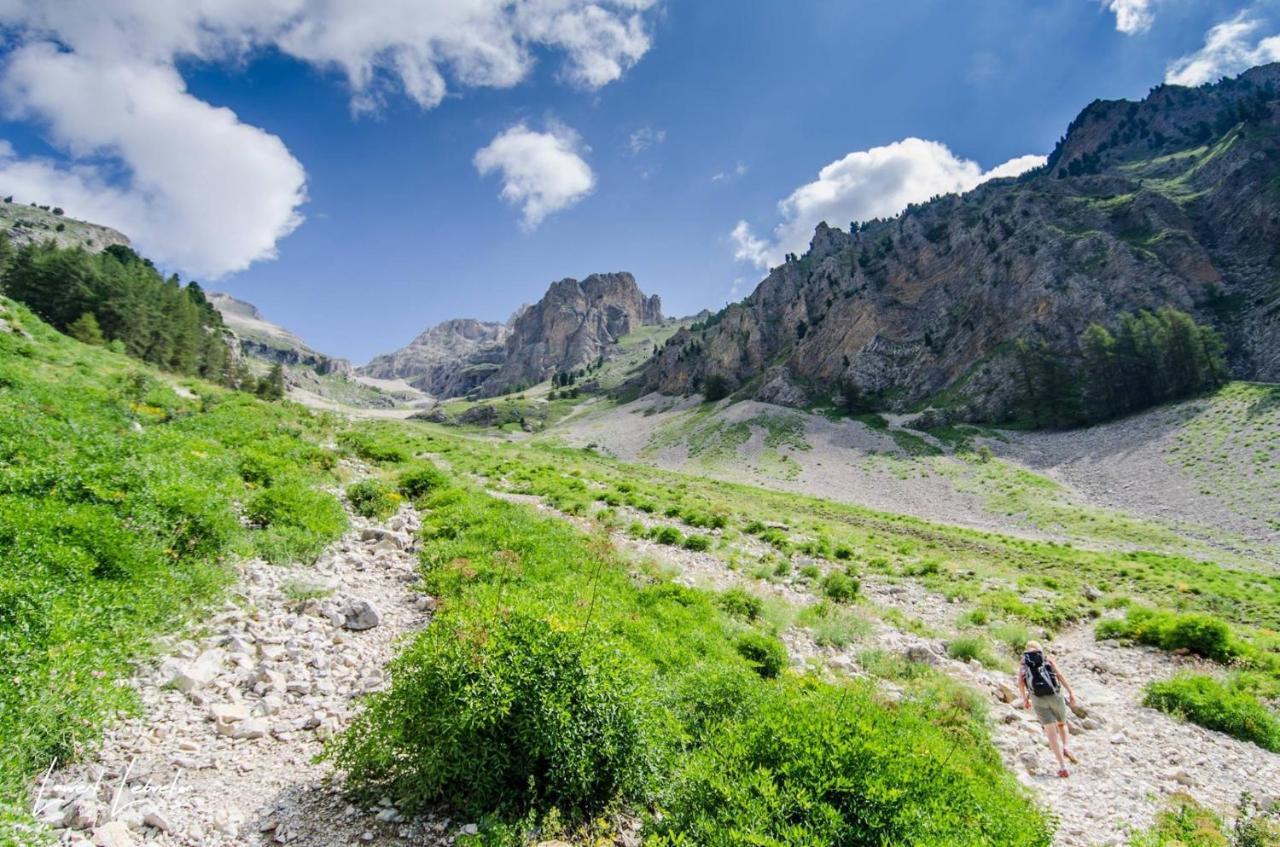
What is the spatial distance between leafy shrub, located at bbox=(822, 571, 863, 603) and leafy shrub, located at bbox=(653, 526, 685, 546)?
6042mm

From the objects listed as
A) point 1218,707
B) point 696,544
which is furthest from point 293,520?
point 1218,707

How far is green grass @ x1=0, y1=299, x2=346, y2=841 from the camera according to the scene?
5309 mm

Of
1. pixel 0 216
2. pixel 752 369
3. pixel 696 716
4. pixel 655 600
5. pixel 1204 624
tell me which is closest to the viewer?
pixel 696 716

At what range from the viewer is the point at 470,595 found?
33.2 feet

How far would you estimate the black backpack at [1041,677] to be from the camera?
10.4 metres

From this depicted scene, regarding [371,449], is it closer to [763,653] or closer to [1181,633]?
[763,653]

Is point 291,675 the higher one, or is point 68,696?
point 68,696

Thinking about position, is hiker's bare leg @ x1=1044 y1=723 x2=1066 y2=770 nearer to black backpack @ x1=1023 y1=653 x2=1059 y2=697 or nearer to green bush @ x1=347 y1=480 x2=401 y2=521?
black backpack @ x1=1023 y1=653 x2=1059 y2=697

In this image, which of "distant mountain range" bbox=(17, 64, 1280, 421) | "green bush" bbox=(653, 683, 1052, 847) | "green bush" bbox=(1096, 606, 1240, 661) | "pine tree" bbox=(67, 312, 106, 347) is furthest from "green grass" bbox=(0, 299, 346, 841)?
"distant mountain range" bbox=(17, 64, 1280, 421)

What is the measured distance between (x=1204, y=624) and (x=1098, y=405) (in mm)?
79196

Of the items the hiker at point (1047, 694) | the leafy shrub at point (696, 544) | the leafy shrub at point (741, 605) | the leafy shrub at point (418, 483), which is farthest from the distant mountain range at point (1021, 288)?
the leafy shrub at point (418, 483)

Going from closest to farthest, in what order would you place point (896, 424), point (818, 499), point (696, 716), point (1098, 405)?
1. point (696, 716)
2. point (818, 499)
3. point (1098, 405)
4. point (896, 424)

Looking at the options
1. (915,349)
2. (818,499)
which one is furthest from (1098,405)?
(818,499)

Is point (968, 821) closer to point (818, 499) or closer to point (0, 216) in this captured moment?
point (818, 499)
